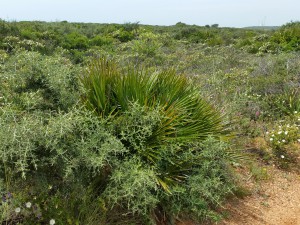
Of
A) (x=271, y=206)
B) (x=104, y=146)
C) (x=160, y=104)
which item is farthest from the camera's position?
(x=271, y=206)

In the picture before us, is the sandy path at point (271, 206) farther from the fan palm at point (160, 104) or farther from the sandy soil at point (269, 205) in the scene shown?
the fan palm at point (160, 104)

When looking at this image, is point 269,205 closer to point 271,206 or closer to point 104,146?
point 271,206

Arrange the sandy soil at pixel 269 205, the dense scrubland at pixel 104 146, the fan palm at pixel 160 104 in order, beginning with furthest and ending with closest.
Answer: the sandy soil at pixel 269 205, the fan palm at pixel 160 104, the dense scrubland at pixel 104 146

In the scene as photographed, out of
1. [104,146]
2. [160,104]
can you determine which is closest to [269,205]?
[160,104]

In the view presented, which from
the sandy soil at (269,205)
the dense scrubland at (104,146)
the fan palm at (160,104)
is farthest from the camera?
the sandy soil at (269,205)

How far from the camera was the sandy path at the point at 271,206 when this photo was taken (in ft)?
16.3

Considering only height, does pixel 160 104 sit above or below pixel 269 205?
above

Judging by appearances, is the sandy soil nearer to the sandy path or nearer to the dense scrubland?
the sandy path

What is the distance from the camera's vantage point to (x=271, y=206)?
5387 mm

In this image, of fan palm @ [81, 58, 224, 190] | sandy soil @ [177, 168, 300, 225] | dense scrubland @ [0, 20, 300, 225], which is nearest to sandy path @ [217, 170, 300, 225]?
sandy soil @ [177, 168, 300, 225]

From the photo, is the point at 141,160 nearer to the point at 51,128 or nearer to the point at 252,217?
the point at 51,128

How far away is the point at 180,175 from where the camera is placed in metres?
4.24

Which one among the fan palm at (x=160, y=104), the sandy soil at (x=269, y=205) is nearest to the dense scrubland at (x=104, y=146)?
the fan palm at (x=160, y=104)

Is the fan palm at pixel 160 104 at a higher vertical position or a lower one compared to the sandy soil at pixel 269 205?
higher
